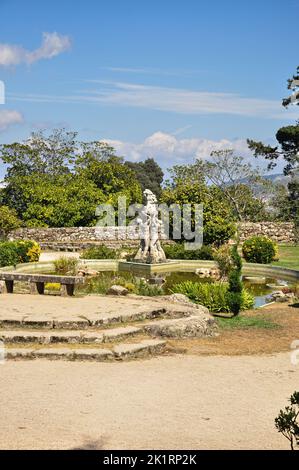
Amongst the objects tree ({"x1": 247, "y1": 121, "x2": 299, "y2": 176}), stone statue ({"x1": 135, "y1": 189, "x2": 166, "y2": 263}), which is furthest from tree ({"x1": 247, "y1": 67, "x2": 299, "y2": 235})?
stone statue ({"x1": 135, "y1": 189, "x2": 166, "y2": 263})

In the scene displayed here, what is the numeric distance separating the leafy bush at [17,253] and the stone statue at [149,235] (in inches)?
169

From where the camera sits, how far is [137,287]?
16.0m

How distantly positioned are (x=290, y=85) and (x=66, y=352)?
30.7m

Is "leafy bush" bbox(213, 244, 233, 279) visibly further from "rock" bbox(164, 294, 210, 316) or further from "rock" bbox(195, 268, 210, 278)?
"rock" bbox(164, 294, 210, 316)

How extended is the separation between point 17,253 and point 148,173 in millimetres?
42312

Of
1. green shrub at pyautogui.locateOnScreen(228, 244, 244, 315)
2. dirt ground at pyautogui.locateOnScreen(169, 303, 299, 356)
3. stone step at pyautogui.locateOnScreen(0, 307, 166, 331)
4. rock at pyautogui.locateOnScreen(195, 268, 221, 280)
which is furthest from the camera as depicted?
rock at pyautogui.locateOnScreen(195, 268, 221, 280)

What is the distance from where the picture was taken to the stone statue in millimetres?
22422

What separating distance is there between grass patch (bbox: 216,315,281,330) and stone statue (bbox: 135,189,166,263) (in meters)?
10.6

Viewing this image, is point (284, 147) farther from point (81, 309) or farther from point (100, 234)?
point (81, 309)

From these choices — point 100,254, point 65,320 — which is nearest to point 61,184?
point 100,254

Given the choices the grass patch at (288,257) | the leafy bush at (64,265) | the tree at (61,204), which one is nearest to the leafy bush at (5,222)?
the tree at (61,204)

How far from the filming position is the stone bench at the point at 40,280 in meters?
12.7

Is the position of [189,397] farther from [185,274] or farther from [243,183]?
[243,183]
